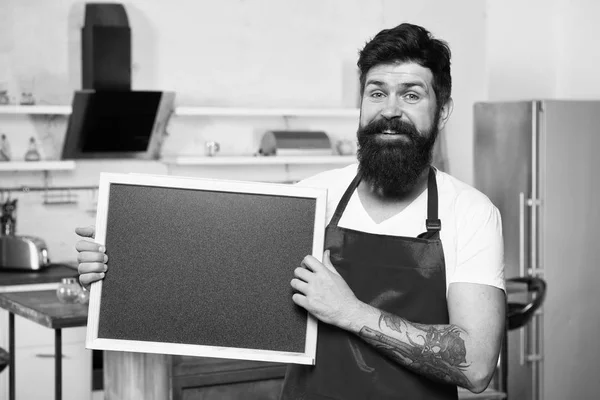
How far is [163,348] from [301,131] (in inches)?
150

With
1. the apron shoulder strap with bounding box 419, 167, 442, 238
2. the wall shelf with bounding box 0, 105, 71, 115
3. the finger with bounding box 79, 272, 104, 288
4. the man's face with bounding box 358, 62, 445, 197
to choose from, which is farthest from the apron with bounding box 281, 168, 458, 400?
the wall shelf with bounding box 0, 105, 71, 115

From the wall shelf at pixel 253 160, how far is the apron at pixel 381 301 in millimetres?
3258

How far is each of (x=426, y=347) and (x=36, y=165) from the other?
3.54 metres

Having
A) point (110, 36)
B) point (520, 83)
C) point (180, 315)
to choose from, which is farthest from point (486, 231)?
point (520, 83)

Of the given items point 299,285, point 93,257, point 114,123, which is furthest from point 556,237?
point 93,257

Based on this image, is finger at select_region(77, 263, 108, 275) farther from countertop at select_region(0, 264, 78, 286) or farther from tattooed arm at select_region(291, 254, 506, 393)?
countertop at select_region(0, 264, 78, 286)

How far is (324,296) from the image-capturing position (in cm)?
188

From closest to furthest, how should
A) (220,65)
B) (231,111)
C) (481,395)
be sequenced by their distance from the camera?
(481,395), (231,111), (220,65)

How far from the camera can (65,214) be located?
208 inches

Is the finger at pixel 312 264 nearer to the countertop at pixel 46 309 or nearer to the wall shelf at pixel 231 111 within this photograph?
the countertop at pixel 46 309

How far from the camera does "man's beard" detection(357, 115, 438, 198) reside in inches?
79.0

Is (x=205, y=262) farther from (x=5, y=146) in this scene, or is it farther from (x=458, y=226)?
(x=5, y=146)

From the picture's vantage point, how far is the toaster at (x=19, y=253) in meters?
4.80

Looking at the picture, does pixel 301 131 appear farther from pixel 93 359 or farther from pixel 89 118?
pixel 93 359
